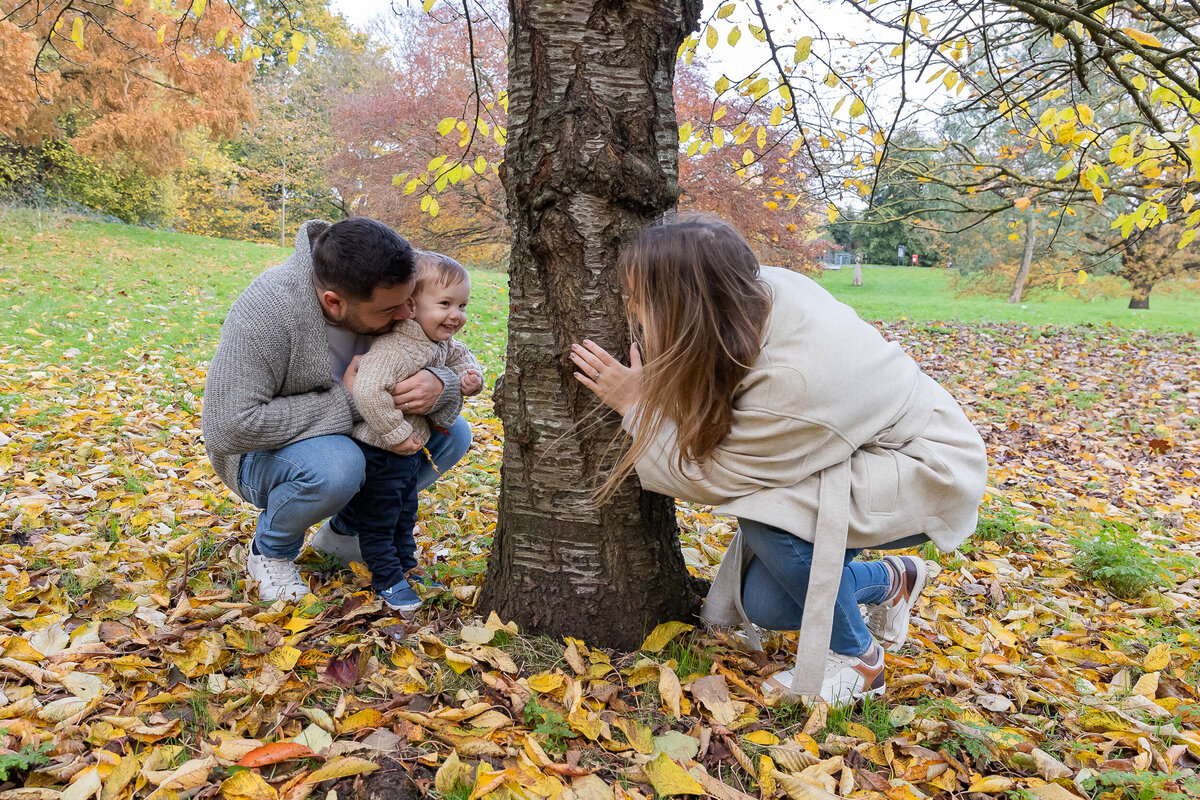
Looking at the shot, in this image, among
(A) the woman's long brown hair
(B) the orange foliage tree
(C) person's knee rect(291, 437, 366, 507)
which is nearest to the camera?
(A) the woman's long brown hair

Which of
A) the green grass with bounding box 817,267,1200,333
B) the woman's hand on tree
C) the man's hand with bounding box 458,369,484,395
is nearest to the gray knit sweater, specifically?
the man's hand with bounding box 458,369,484,395

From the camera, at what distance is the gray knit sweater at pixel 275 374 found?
7.73 feet

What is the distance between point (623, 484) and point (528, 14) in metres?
1.34

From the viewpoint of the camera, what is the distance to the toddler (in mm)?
2473

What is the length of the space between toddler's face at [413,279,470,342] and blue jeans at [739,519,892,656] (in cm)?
118

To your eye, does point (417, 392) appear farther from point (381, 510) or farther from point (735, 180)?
point (735, 180)

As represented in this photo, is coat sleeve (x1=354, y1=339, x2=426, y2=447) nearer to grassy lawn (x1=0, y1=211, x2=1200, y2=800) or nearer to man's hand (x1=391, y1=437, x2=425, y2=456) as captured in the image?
man's hand (x1=391, y1=437, x2=425, y2=456)

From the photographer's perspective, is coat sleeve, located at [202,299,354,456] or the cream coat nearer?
the cream coat

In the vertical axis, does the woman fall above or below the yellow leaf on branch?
below

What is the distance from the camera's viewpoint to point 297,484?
7.90 ft

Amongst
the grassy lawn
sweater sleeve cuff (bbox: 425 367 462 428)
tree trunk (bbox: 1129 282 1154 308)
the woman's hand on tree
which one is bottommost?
the grassy lawn

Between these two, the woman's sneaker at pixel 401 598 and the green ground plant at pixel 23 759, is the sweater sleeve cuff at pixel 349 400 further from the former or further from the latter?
the green ground plant at pixel 23 759

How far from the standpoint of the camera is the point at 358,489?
250 cm

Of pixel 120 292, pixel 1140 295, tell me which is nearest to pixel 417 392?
pixel 120 292
